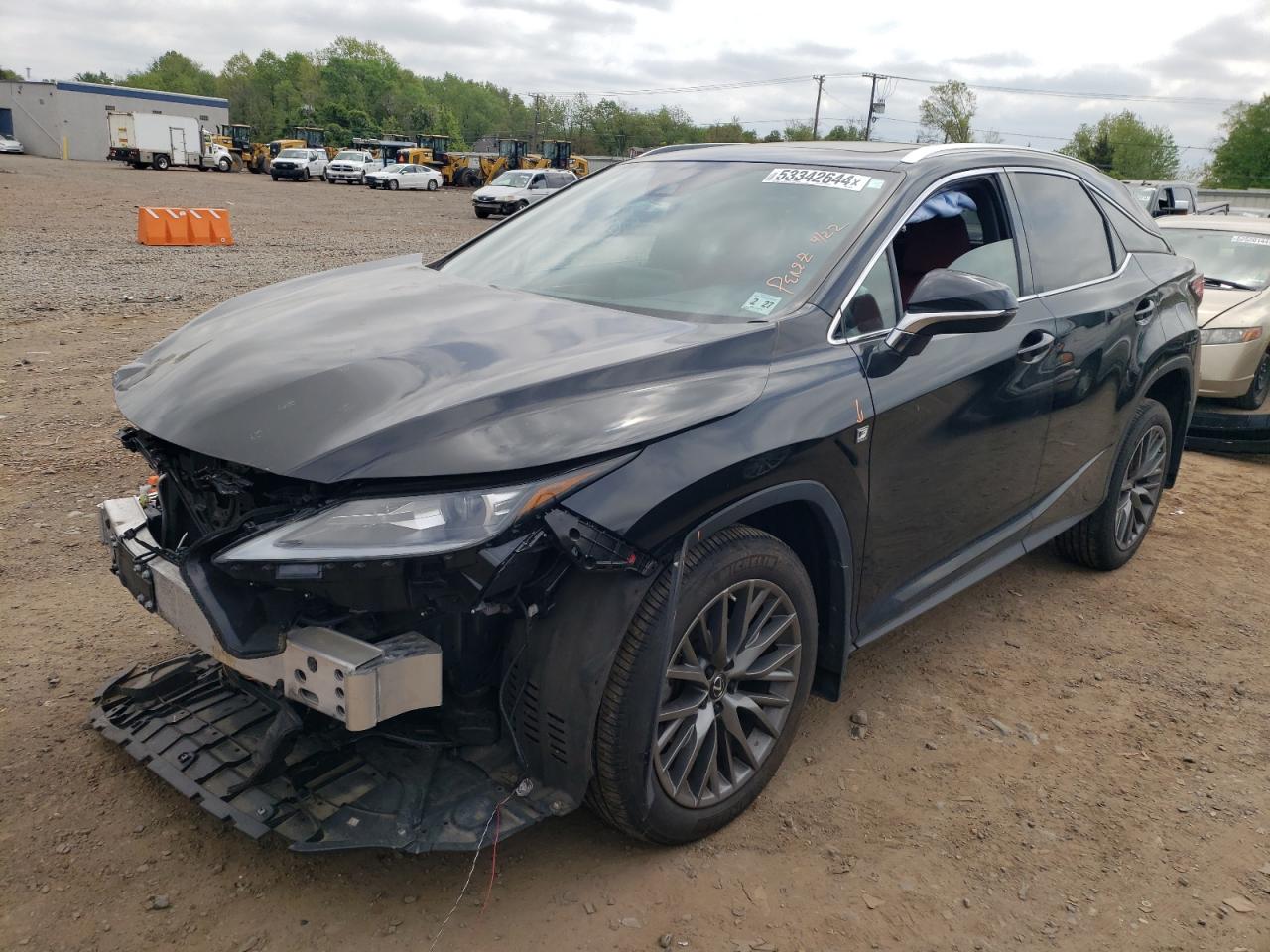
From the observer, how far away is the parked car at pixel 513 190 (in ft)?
104

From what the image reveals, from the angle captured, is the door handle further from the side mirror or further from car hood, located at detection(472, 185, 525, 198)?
car hood, located at detection(472, 185, 525, 198)

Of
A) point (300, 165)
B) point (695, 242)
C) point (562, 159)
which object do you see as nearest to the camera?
point (695, 242)

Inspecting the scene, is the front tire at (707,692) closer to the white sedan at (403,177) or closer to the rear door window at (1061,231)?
the rear door window at (1061,231)

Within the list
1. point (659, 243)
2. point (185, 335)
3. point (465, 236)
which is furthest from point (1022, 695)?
point (465, 236)

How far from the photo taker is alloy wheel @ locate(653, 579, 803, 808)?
2.60m

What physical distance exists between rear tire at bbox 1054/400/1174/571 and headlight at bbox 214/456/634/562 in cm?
337

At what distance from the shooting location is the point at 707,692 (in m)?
2.68

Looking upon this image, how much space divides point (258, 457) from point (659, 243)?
166 centimetres

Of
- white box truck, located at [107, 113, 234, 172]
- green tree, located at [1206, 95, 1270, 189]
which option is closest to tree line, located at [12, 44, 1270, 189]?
green tree, located at [1206, 95, 1270, 189]

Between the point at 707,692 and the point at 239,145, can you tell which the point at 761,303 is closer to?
the point at 707,692

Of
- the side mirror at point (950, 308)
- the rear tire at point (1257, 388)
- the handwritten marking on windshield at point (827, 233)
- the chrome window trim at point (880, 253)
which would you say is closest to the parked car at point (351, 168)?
the rear tire at point (1257, 388)

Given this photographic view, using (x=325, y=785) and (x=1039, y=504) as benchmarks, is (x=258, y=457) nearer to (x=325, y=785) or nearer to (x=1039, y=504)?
(x=325, y=785)

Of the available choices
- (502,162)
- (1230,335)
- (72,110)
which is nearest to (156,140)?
(502,162)

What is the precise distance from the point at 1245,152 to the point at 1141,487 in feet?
256
